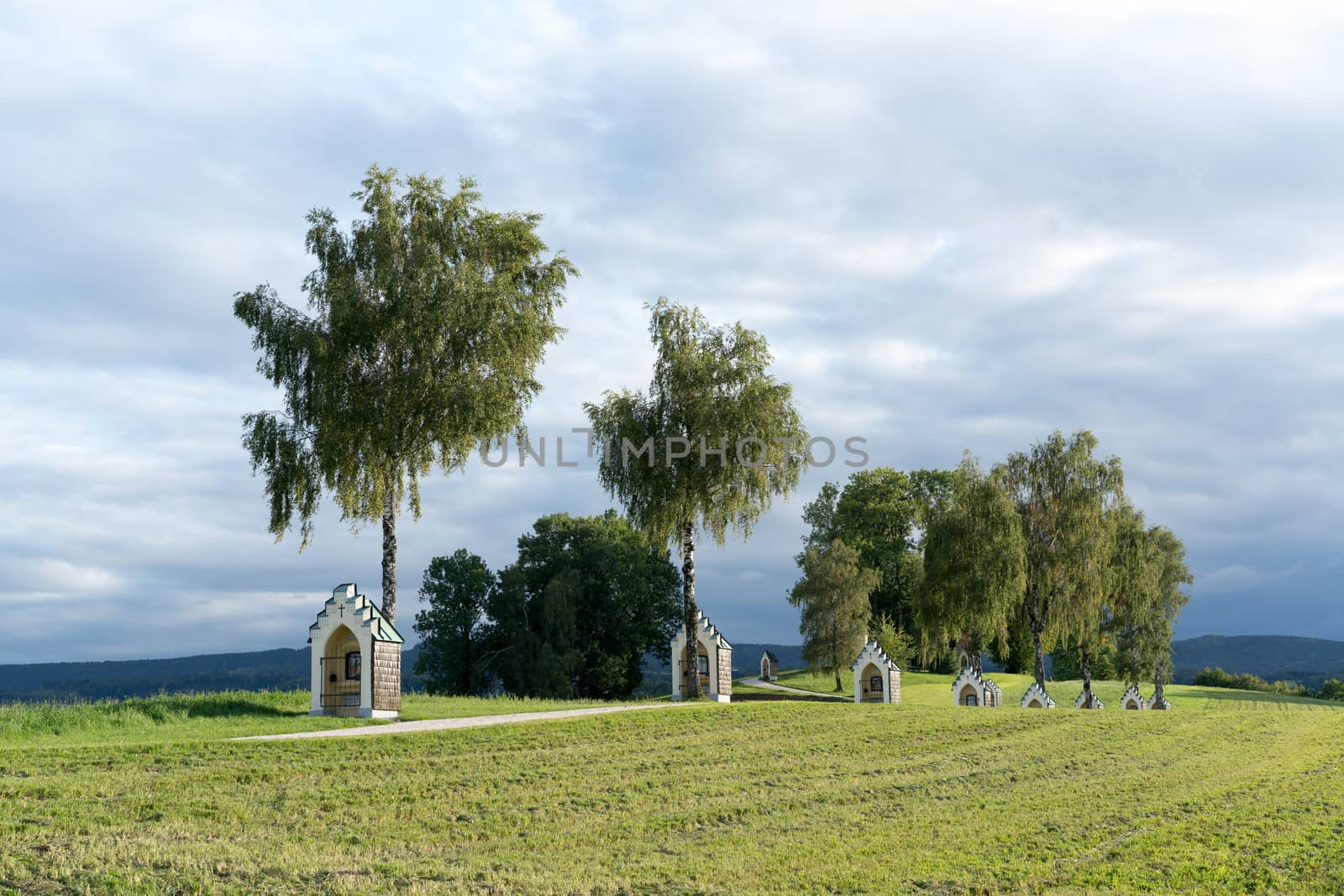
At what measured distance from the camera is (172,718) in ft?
74.2

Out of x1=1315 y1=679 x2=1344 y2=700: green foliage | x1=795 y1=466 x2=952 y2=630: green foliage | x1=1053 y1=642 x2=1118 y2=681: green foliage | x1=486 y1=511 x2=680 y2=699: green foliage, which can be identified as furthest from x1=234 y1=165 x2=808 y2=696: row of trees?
x1=1315 y1=679 x2=1344 y2=700: green foliage

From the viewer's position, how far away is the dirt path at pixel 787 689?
5409 cm

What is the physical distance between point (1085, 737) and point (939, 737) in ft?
13.2

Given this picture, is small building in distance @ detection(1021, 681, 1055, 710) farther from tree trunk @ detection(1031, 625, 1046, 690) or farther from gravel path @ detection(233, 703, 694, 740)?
gravel path @ detection(233, 703, 694, 740)

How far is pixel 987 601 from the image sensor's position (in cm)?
4191

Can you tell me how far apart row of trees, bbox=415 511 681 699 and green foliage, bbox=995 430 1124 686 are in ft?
66.0

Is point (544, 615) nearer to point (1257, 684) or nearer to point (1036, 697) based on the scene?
point (1036, 697)

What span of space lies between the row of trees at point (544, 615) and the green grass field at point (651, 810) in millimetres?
30901

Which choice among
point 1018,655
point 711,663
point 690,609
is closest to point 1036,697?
point 711,663

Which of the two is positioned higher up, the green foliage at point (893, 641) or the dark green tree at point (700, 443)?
the dark green tree at point (700, 443)

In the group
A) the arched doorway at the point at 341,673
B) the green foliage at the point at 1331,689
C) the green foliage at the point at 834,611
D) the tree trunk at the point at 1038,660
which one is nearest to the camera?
the arched doorway at the point at 341,673

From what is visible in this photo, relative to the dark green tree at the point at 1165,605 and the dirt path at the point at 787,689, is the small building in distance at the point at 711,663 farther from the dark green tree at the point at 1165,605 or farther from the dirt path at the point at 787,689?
the dark green tree at the point at 1165,605

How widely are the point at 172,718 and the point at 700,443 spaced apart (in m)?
16.8

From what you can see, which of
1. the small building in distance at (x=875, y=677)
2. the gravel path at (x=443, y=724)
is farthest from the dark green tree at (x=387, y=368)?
the small building in distance at (x=875, y=677)
